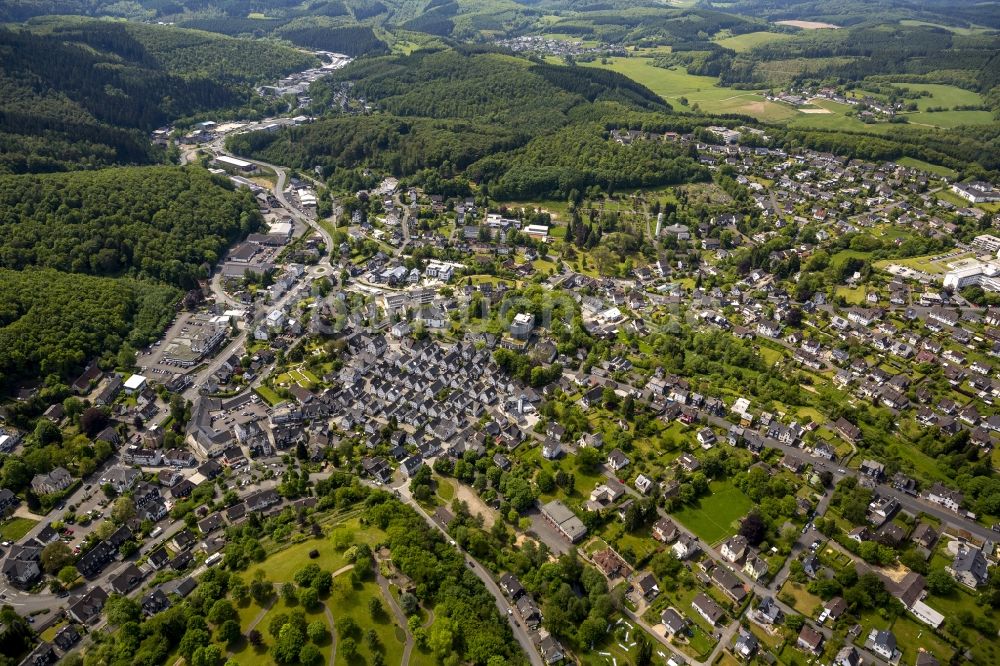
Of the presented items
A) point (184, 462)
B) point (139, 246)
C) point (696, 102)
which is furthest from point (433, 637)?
point (696, 102)

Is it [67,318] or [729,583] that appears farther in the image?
[67,318]

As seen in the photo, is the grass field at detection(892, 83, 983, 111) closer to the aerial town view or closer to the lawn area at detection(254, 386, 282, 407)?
the aerial town view

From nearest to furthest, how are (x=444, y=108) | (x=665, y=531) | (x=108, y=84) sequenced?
(x=665, y=531) → (x=108, y=84) → (x=444, y=108)

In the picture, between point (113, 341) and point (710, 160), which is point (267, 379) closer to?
point (113, 341)

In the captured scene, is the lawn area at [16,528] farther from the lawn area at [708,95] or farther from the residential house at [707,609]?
the lawn area at [708,95]

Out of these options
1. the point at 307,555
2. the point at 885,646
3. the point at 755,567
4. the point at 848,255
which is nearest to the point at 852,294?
the point at 848,255

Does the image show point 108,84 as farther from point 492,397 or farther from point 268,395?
point 492,397

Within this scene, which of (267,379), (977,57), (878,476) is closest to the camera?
(878,476)
